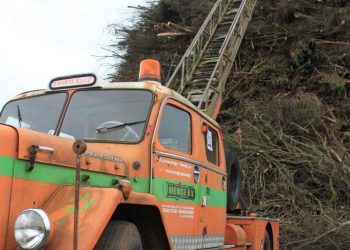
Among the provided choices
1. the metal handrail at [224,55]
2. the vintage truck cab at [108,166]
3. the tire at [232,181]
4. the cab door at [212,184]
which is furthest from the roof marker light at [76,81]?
the metal handrail at [224,55]

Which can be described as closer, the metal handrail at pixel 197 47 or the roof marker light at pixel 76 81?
the roof marker light at pixel 76 81

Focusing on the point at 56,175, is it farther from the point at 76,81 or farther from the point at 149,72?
the point at 149,72

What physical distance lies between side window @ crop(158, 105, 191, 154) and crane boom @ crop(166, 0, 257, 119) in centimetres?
508

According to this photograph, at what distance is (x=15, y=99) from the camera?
554 cm

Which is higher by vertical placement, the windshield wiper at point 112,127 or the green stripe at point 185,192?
the windshield wiper at point 112,127

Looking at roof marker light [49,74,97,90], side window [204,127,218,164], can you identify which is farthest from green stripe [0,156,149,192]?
side window [204,127,218,164]

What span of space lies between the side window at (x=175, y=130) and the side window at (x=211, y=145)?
56 cm

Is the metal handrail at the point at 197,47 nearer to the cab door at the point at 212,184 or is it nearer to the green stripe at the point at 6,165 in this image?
the cab door at the point at 212,184

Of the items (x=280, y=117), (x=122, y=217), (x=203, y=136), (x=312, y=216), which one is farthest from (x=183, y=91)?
(x=122, y=217)

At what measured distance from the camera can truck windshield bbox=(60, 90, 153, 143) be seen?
15.7ft

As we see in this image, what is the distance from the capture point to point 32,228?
3410 mm

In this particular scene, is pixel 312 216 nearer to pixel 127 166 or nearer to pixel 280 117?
pixel 280 117

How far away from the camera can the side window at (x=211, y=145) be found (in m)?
6.07

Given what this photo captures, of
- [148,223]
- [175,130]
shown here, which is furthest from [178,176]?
[148,223]
